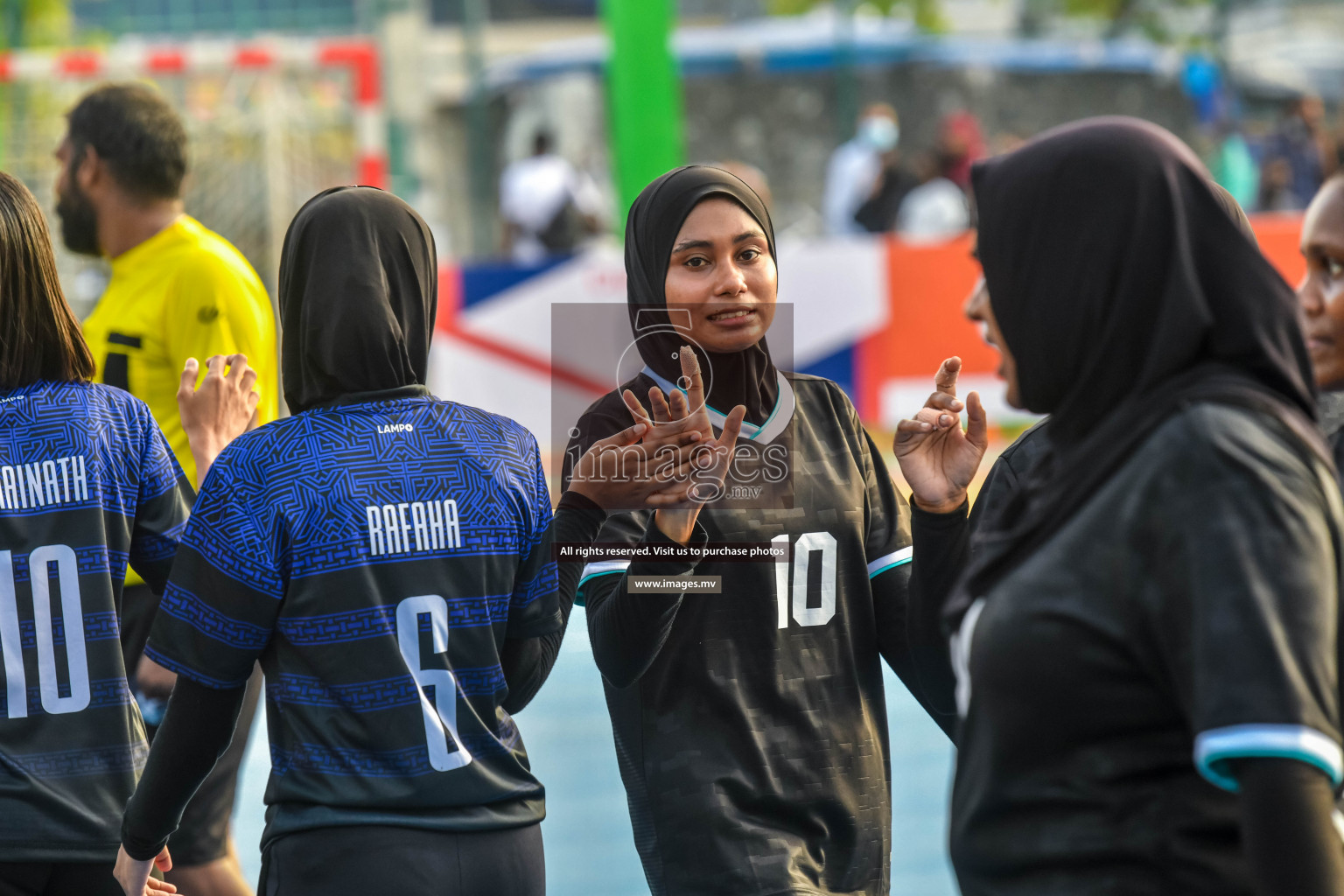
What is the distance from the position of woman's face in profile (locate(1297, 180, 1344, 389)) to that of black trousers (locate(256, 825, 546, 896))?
160cm

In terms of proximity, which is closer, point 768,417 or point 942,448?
point 942,448

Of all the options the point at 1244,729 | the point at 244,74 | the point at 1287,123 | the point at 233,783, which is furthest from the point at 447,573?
the point at 1287,123

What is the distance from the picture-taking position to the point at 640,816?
284cm

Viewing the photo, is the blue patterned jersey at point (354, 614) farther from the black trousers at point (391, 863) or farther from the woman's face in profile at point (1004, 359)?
the woman's face in profile at point (1004, 359)

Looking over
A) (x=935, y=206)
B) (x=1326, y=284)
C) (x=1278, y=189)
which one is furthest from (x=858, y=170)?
(x=1326, y=284)

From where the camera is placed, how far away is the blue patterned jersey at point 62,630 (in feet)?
9.20

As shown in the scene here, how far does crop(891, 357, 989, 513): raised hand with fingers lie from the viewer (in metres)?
2.63

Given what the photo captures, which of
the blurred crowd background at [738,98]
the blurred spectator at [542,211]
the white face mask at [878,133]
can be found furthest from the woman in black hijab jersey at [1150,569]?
the white face mask at [878,133]

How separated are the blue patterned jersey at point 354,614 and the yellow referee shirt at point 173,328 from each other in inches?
63.3

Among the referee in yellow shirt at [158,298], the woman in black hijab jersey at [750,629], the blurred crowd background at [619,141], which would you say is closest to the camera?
the woman in black hijab jersey at [750,629]

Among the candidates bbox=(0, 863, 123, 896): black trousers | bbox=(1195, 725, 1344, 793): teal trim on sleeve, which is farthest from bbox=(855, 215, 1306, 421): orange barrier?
bbox=(1195, 725, 1344, 793): teal trim on sleeve

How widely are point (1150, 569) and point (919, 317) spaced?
367 inches

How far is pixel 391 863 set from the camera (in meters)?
2.40

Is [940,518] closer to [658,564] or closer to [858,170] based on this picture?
[658,564]
